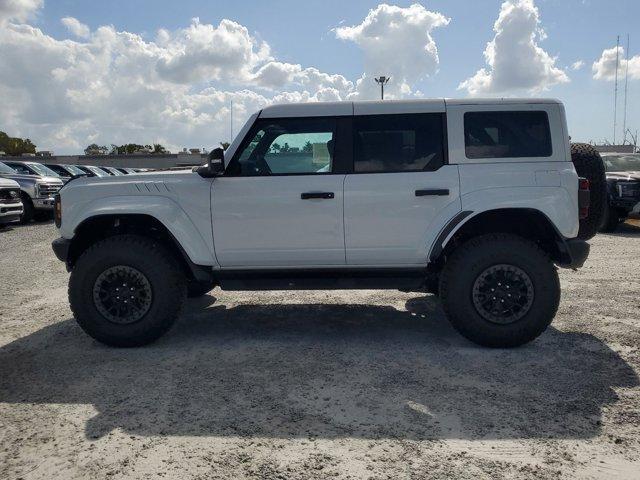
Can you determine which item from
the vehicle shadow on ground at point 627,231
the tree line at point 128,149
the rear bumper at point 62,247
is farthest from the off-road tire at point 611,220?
the tree line at point 128,149

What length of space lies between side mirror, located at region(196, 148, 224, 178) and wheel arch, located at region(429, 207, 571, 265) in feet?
6.28

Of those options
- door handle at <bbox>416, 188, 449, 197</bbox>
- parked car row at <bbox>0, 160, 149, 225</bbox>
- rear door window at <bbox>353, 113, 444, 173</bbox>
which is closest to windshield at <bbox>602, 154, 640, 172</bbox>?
rear door window at <bbox>353, 113, 444, 173</bbox>

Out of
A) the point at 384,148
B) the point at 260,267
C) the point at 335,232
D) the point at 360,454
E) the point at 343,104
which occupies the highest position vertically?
the point at 343,104

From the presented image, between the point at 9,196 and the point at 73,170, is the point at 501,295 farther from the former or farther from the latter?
the point at 73,170

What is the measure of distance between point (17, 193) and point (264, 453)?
13.6 meters

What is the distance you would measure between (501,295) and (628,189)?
8457 mm

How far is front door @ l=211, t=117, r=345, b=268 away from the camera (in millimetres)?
4543

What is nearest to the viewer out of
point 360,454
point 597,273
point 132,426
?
point 360,454

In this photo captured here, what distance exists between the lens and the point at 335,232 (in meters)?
4.56

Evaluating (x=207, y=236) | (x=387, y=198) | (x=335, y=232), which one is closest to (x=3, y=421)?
(x=207, y=236)

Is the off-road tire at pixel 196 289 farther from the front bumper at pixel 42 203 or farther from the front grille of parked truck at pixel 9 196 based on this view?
the front bumper at pixel 42 203

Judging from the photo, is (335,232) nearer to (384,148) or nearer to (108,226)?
(384,148)

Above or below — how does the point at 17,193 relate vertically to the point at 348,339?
above

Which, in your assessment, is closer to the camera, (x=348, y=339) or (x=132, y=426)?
(x=132, y=426)
